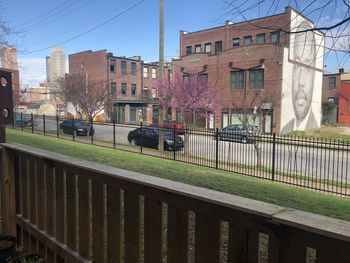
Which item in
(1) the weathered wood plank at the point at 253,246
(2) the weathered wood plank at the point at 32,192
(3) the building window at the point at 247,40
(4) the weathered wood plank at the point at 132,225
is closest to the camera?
(1) the weathered wood plank at the point at 253,246

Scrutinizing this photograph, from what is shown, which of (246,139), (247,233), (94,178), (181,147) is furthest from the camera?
(181,147)

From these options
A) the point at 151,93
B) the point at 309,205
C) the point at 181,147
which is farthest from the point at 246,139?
the point at 151,93

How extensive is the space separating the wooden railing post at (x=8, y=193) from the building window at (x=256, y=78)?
33.0 metres

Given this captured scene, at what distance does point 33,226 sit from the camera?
11.8 feet

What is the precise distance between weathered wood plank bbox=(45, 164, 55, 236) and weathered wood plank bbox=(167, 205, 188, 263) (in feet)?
5.21

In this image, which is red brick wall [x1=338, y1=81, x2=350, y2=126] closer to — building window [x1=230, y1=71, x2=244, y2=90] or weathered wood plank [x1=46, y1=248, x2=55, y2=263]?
building window [x1=230, y1=71, x2=244, y2=90]

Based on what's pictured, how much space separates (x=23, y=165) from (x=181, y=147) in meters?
14.1

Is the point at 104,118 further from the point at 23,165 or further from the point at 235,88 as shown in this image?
the point at 23,165

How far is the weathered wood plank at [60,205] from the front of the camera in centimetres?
315

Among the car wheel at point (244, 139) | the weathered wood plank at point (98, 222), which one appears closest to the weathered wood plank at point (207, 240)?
the weathered wood plank at point (98, 222)

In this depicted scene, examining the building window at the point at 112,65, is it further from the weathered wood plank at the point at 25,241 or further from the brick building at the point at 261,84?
the weathered wood plank at the point at 25,241

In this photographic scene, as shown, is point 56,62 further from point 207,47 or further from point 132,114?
point 207,47

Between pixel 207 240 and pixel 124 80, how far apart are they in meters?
57.7

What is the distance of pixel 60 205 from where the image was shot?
3213 mm
